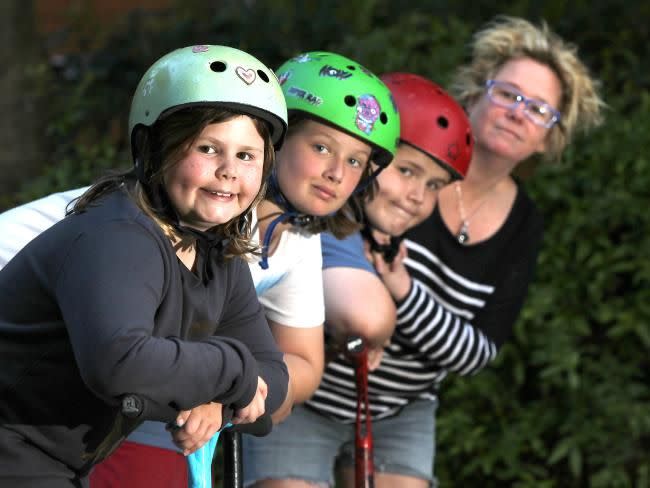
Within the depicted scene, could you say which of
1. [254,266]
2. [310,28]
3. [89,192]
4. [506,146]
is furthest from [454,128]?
[310,28]

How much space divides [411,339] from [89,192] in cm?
199

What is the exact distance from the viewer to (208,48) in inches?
132

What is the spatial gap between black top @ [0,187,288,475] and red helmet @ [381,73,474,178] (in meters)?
1.52

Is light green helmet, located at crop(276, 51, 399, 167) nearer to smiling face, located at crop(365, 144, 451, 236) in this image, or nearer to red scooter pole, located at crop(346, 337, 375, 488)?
smiling face, located at crop(365, 144, 451, 236)

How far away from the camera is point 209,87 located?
3156mm

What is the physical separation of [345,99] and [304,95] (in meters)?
0.15

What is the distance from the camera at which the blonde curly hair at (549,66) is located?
539cm

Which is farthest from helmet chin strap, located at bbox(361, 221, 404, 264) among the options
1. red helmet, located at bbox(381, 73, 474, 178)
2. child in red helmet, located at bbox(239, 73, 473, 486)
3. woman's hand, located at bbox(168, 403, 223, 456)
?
woman's hand, located at bbox(168, 403, 223, 456)

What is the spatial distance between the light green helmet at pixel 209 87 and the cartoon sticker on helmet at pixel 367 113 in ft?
2.56

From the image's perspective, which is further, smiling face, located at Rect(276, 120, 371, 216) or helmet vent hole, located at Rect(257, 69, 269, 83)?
smiling face, located at Rect(276, 120, 371, 216)

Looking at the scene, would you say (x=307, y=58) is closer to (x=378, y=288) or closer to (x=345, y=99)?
(x=345, y=99)

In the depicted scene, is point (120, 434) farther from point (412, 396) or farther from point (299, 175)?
point (412, 396)

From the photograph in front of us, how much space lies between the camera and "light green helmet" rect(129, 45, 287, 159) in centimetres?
316

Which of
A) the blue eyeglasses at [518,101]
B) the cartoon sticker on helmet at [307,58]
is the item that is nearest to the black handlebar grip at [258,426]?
the cartoon sticker on helmet at [307,58]
